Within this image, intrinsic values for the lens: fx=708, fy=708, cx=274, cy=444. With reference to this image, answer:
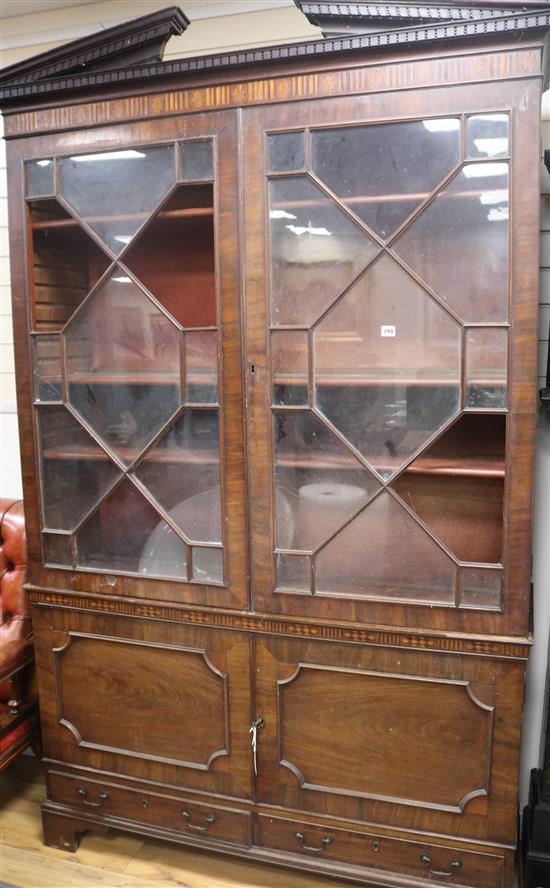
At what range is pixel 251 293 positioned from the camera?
1715mm

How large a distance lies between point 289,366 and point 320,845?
125cm

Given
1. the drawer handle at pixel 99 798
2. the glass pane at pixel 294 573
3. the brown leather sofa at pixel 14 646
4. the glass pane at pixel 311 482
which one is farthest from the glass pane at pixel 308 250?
the drawer handle at pixel 99 798

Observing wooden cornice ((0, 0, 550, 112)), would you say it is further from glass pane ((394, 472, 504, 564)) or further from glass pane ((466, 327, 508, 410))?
glass pane ((394, 472, 504, 564))

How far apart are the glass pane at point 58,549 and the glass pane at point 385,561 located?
2.39 ft

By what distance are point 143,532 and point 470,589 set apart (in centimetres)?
86

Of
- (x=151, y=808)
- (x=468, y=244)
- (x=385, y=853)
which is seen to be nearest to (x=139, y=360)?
(x=468, y=244)

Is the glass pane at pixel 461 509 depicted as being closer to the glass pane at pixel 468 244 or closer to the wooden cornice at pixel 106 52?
the glass pane at pixel 468 244

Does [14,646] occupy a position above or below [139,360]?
below

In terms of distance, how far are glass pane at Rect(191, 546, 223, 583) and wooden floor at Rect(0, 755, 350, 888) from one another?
3.00 feet

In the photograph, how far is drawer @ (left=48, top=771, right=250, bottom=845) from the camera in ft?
6.31

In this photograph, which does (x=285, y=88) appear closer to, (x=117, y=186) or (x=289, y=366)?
(x=117, y=186)

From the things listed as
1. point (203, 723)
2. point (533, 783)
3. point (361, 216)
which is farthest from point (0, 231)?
point (533, 783)

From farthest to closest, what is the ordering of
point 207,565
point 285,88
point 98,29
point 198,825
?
point 98,29 → point 198,825 → point 207,565 → point 285,88

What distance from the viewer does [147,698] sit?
198 centimetres
